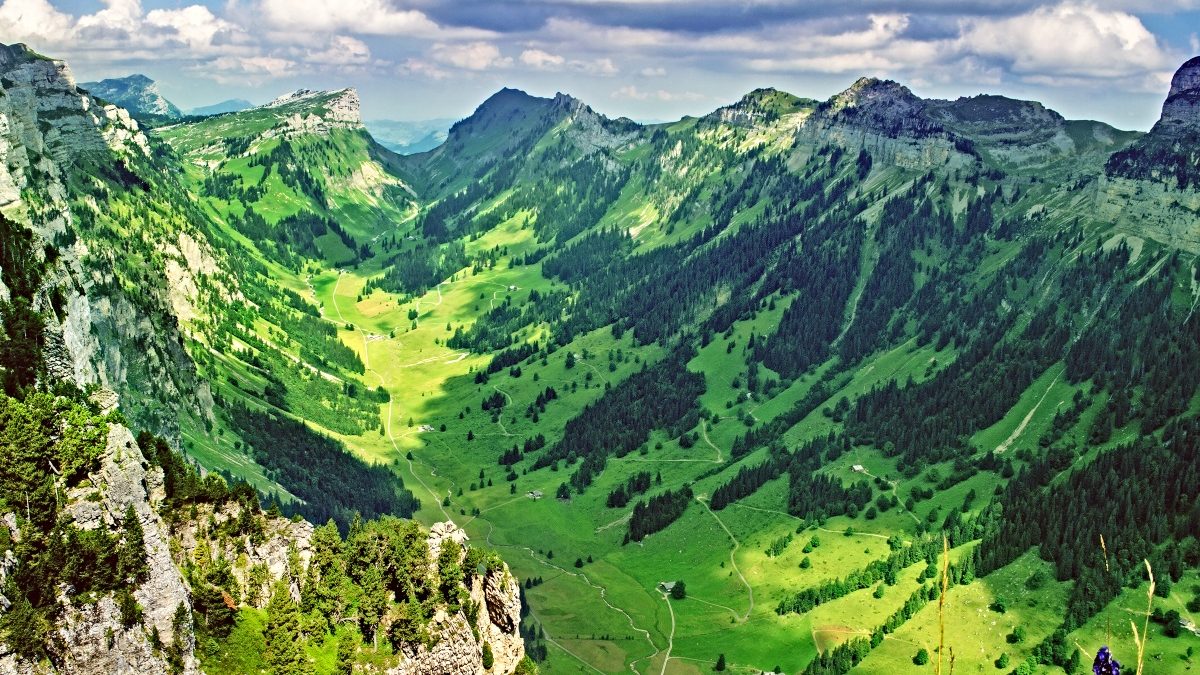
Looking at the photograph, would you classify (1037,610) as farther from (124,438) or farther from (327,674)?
(124,438)

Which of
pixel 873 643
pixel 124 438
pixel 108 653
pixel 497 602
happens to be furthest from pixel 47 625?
pixel 873 643

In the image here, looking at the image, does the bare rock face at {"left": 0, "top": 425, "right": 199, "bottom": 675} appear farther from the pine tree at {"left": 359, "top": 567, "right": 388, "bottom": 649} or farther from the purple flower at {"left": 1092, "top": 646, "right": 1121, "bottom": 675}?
the purple flower at {"left": 1092, "top": 646, "right": 1121, "bottom": 675}

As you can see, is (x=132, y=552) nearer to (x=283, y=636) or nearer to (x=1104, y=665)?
(x=283, y=636)

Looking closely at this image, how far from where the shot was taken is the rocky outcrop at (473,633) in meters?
82.2

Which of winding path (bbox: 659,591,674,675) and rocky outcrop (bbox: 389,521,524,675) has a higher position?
rocky outcrop (bbox: 389,521,524,675)

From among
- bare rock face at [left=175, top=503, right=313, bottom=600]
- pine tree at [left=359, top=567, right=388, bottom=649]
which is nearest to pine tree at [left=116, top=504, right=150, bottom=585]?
bare rock face at [left=175, top=503, right=313, bottom=600]

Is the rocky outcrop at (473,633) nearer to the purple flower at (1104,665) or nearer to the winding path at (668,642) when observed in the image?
the purple flower at (1104,665)

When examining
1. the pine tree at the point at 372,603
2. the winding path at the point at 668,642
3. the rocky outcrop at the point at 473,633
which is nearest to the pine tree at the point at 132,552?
the pine tree at the point at 372,603

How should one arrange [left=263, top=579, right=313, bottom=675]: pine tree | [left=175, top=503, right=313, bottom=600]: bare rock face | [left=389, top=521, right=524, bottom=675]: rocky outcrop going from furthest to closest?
[left=389, top=521, right=524, bottom=675]: rocky outcrop
[left=175, top=503, right=313, bottom=600]: bare rock face
[left=263, top=579, right=313, bottom=675]: pine tree

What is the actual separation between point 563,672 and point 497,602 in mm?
81579

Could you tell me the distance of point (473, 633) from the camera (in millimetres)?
85875

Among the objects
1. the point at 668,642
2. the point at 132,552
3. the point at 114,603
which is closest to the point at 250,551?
the point at 132,552

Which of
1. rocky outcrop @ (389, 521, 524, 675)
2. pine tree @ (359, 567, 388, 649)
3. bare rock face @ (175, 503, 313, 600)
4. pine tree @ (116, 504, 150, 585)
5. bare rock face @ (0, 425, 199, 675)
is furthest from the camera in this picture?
rocky outcrop @ (389, 521, 524, 675)

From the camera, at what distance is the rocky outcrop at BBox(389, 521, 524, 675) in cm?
8225
